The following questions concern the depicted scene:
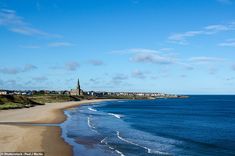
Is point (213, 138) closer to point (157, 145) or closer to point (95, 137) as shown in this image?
point (157, 145)

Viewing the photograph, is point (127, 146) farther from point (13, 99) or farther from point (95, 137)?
point (13, 99)

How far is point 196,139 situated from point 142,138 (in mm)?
6764

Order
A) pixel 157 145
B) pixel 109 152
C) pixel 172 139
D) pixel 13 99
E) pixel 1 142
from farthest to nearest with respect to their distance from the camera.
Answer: pixel 13 99, pixel 172 139, pixel 157 145, pixel 1 142, pixel 109 152

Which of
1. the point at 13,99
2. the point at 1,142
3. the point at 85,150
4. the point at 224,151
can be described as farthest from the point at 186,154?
the point at 13,99

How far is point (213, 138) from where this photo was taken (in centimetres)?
4625

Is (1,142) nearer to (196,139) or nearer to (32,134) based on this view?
(32,134)

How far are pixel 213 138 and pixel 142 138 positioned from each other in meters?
→ 9.30

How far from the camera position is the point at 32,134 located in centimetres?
4516

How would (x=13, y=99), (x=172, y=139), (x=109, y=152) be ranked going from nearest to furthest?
(x=109, y=152) → (x=172, y=139) → (x=13, y=99)

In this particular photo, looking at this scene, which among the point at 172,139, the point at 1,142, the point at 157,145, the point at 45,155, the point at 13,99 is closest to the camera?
the point at 45,155

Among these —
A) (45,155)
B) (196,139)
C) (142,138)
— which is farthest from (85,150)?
(196,139)

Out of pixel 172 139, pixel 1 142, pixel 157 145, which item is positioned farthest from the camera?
pixel 172 139

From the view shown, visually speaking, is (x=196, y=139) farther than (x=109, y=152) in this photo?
Yes

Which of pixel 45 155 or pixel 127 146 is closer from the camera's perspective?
pixel 45 155
